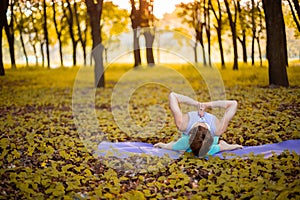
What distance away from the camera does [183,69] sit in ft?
61.2

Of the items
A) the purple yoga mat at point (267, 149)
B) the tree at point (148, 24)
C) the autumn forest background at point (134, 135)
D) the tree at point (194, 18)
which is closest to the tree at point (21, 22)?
the tree at point (148, 24)

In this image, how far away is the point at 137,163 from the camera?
14.0 feet

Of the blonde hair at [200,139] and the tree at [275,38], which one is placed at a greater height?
the tree at [275,38]

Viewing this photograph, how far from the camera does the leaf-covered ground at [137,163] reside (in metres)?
3.31

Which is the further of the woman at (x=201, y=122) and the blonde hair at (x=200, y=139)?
the woman at (x=201, y=122)

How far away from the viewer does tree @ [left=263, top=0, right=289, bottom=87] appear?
1036 centimetres

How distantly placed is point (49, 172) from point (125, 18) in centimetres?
2836

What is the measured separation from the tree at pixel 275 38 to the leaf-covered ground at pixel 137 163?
1659 mm

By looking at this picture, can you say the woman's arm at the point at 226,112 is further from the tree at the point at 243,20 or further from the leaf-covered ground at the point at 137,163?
the tree at the point at 243,20

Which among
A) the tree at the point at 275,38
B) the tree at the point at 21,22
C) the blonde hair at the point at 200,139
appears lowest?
the blonde hair at the point at 200,139

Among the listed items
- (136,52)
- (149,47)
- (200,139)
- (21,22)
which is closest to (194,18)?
(149,47)

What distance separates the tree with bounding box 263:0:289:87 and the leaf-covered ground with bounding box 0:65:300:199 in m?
1.66

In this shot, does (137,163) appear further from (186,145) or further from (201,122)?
(201,122)

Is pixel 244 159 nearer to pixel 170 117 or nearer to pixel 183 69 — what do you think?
pixel 170 117
